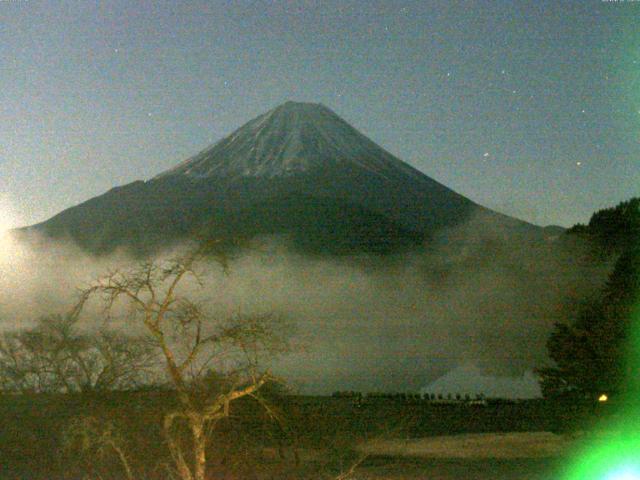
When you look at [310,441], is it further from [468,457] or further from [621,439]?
[621,439]

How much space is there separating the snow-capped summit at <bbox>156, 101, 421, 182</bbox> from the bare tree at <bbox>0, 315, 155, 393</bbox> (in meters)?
50.7

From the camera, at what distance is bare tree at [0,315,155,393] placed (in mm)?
15492

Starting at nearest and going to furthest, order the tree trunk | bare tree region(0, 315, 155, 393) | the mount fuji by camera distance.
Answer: the tree trunk
bare tree region(0, 315, 155, 393)
the mount fuji

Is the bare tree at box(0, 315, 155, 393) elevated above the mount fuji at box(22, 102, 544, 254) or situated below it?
below

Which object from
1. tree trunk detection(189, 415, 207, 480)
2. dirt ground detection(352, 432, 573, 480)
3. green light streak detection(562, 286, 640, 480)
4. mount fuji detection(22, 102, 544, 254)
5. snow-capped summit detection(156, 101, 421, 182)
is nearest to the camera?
tree trunk detection(189, 415, 207, 480)

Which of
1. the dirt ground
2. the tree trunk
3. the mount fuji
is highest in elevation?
the mount fuji

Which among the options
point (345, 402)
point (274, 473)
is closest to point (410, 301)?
point (345, 402)

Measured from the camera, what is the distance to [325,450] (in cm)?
1666

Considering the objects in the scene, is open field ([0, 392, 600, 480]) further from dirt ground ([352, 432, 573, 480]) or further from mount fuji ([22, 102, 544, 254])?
mount fuji ([22, 102, 544, 254])

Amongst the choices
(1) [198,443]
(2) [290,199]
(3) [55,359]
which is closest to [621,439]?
Result: (1) [198,443]

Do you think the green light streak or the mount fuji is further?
the mount fuji

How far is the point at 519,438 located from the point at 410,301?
136 ft

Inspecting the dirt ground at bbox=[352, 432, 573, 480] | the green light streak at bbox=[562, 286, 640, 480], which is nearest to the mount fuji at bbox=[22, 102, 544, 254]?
the dirt ground at bbox=[352, 432, 573, 480]

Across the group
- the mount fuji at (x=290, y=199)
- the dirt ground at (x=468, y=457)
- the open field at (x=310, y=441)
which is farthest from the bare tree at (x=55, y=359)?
the mount fuji at (x=290, y=199)
